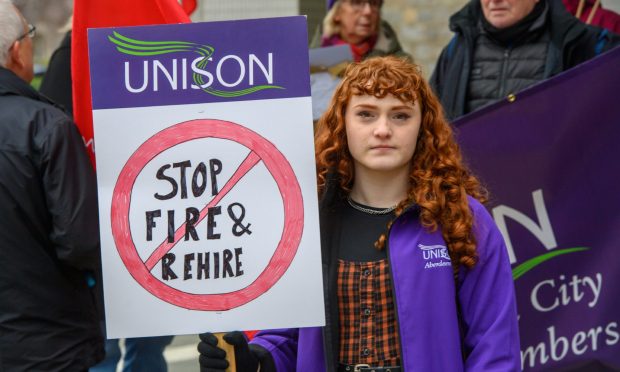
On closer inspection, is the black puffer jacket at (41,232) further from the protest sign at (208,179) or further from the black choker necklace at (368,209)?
the black choker necklace at (368,209)

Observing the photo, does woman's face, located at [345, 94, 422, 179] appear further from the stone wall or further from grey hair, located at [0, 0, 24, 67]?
the stone wall

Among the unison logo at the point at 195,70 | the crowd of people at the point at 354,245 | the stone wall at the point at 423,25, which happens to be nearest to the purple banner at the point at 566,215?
the crowd of people at the point at 354,245

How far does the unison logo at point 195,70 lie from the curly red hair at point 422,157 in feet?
0.87

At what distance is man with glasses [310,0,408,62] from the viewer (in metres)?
6.37

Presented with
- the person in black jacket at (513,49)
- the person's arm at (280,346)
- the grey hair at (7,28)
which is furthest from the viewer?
the person in black jacket at (513,49)

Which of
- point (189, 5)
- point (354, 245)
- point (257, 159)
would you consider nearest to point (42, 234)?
point (257, 159)

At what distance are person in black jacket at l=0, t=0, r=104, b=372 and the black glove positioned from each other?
3.16 ft

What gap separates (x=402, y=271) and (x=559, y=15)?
2.61 m

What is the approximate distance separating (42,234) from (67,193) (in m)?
0.20

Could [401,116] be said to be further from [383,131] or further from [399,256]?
[399,256]

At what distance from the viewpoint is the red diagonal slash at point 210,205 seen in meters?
3.14

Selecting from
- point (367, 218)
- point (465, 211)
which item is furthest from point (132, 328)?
point (465, 211)

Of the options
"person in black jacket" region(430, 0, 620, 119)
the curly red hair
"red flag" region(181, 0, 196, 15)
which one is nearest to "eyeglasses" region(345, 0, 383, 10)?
"person in black jacket" region(430, 0, 620, 119)

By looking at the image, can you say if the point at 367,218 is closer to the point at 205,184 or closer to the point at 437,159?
the point at 437,159
